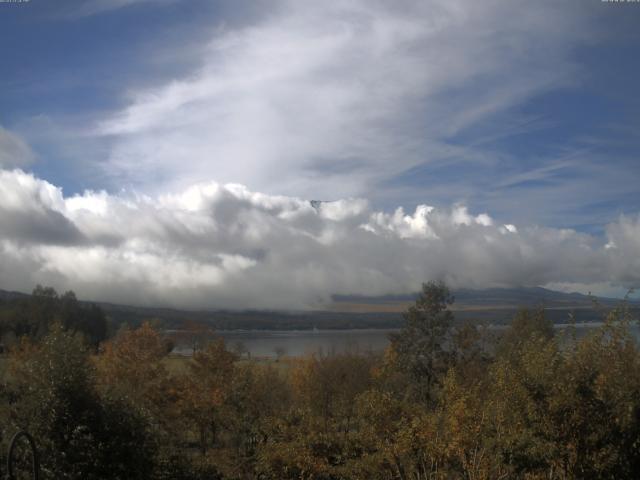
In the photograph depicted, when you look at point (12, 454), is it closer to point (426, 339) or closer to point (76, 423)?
point (76, 423)

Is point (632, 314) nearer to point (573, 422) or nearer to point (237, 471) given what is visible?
point (573, 422)

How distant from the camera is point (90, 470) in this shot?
1510cm

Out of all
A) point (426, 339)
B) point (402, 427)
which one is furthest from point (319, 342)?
point (402, 427)

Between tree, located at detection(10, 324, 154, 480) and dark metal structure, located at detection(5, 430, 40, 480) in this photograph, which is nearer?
dark metal structure, located at detection(5, 430, 40, 480)

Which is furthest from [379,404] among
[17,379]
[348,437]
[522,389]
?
[17,379]

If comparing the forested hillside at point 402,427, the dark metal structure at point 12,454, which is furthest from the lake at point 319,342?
the dark metal structure at point 12,454

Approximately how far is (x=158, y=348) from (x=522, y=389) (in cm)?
4003

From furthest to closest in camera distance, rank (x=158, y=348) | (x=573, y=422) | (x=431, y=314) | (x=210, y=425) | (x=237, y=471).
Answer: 1. (x=158, y=348)
2. (x=431, y=314)
3. (x=210, y=425)
4. (x=237, y=471)
5. (x=573, y=422)

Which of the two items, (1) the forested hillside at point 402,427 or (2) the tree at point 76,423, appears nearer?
(1) the forested hillside at point 402,427

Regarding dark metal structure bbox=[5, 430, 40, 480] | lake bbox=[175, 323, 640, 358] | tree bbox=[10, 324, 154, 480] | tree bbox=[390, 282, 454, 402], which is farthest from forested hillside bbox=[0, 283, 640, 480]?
tree bbox=[390, 282, 454, 402]

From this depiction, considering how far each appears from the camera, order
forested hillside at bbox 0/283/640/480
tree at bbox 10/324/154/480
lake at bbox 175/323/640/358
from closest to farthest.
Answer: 1. forested hillside at bbox 0/283/640/480
2. tree at bbox 10/324/154/480
3. lake at bbox 175/323/640/358

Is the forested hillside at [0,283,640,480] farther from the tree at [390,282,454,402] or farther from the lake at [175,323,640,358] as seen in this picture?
the tree at [390,282,454,402]

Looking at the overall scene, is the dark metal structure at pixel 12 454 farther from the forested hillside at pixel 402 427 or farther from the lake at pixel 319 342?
the lake at pixel 319 342

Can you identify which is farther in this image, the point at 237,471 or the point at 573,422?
the point at 237,471
